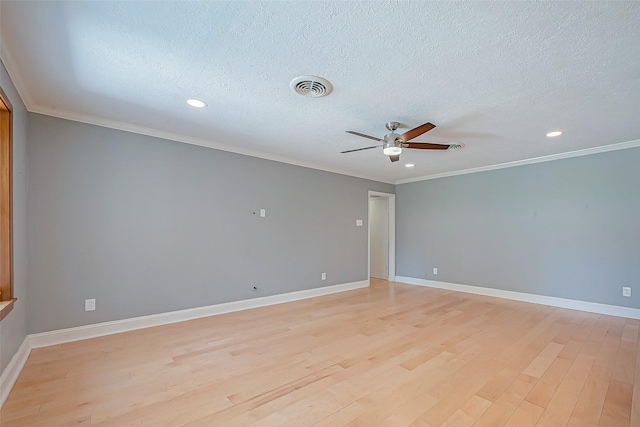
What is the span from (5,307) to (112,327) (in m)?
1.27

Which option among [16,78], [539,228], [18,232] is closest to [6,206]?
[18,232]

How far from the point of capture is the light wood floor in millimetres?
1832

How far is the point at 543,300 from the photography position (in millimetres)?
4586

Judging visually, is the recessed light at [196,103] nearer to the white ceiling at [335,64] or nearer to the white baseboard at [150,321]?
the white ceiling at [335,64]

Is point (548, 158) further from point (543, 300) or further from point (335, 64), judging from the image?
point (335, 64)

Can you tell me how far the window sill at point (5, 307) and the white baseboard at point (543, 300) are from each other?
606cm

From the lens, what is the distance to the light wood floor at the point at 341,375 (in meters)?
1.83

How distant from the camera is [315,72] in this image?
6.98ft

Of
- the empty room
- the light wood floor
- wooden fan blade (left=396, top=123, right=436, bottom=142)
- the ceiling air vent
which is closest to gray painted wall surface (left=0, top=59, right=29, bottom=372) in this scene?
the empty room

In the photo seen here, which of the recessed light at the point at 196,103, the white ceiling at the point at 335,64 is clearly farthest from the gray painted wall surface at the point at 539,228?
the recessed light at the point at 196,103

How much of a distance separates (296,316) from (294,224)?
1.57 meters

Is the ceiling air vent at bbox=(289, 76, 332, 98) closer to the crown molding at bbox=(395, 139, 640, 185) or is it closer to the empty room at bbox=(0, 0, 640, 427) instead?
the empty room at bbox=(0, 0, 640, 427)

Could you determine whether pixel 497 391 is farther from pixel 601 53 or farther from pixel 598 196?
pixel 598 196

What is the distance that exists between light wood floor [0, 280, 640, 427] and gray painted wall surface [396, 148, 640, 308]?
2.57 feet
